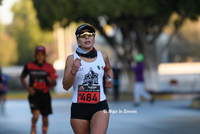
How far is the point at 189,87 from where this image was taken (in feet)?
96.0

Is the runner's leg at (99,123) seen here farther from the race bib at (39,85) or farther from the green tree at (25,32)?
the green tree at (25,32)

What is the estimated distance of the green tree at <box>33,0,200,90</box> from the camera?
65.0ft

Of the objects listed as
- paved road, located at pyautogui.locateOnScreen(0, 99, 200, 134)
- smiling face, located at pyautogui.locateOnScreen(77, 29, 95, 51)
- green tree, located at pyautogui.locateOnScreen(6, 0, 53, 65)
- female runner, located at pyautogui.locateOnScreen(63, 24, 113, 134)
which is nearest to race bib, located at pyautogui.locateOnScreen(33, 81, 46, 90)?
paved road, located at pyautogui.locateOnScreen(0, 99, 200, 134)

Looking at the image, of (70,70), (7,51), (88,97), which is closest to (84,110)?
(88,97)

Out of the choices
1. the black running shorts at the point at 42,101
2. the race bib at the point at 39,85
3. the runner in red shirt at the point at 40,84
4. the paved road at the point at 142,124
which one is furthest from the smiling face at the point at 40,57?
the paved road at the point at 142,124

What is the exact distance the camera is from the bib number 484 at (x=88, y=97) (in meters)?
5.27

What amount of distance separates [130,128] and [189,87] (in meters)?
19.5

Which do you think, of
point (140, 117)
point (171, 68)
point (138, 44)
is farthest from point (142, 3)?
point (171, 68)

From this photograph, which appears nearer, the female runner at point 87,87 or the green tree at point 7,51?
the female runner at point 87,87

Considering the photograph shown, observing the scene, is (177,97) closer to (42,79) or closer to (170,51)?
(42,79)

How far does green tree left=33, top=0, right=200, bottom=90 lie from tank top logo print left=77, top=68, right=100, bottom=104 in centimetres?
1206

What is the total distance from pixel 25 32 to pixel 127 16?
46496 mm

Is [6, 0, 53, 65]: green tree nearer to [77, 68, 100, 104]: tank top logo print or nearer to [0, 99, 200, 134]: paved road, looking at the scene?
[0, 99, 200, 134]: paved road

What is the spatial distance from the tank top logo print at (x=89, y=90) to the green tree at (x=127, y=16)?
1206cm
